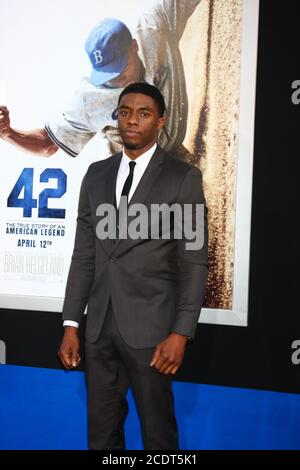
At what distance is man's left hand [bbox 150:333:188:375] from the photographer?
1.78 meters

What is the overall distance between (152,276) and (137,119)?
54cm

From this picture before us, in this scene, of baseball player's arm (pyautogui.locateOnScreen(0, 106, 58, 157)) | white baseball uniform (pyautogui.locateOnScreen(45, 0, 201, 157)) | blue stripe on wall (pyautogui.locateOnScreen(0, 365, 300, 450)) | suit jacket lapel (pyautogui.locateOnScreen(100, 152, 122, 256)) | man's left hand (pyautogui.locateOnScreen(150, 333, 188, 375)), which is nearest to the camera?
man's left hand (pyautogui.locateOnScreen(150, 333, 188, 375))

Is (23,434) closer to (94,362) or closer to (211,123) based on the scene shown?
(94,362)

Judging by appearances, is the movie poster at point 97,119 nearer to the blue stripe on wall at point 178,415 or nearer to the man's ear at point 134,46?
the man's ear at point 134,46

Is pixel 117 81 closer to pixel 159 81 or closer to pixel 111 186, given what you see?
pixel 159 81

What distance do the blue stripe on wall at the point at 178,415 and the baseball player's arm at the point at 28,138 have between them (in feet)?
3.39

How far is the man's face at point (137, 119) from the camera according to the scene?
75.6 inches

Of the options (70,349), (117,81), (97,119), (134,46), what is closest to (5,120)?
(97,119)

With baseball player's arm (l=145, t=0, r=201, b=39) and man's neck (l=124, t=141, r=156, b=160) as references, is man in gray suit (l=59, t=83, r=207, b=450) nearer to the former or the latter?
man's neck (l=124, t=141, r=156, b=160)

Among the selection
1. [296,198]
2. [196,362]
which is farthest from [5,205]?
[296,198]

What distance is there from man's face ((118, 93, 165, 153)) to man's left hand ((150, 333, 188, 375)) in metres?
0.66

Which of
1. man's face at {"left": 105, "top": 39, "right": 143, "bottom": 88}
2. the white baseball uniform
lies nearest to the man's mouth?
the white baseball uniform

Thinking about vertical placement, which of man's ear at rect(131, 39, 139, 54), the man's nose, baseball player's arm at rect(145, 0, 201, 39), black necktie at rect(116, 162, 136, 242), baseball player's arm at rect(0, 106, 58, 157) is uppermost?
baseball player's arm at rect(145, 0, 201, 39)
